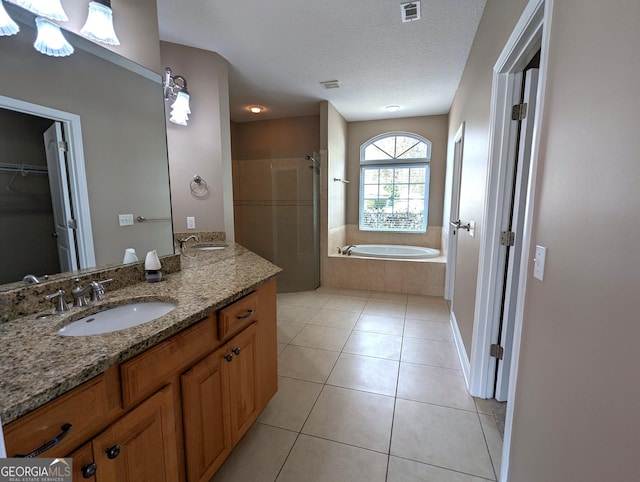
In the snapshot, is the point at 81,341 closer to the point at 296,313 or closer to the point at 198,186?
the point at 198,186

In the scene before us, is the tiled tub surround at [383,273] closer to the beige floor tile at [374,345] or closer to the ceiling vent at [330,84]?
the beige floor tile at [374,345]

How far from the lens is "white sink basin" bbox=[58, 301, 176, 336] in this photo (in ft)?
3.41

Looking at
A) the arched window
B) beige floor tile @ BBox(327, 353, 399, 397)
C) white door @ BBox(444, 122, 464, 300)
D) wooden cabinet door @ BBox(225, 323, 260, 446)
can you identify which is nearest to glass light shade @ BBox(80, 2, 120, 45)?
wooden cabinet door @ BBox(225, 323, 260, 446)

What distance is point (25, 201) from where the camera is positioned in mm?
1053

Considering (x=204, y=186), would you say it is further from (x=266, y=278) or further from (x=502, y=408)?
(x=502, y=408)

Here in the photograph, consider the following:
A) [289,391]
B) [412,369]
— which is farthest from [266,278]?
[412,369]

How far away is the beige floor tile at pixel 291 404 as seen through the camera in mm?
1671

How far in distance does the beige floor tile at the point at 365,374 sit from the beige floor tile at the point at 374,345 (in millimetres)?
75

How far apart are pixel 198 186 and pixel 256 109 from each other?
201 centimetres

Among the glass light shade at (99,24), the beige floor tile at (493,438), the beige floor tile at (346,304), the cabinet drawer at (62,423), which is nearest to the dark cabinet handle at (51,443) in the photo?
the cabinet drawer at (62,423)

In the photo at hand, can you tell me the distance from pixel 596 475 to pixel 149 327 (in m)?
1.27

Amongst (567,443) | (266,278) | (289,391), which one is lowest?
(289,391)

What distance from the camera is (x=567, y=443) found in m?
0.80

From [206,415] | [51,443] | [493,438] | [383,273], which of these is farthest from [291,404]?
[383,273]
